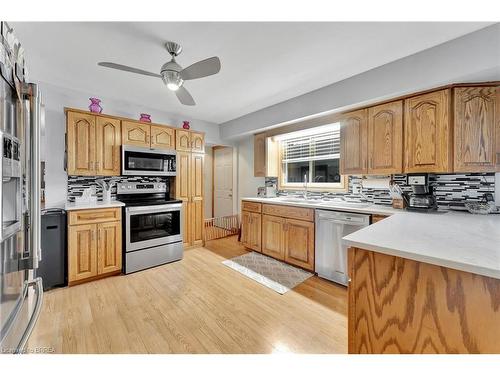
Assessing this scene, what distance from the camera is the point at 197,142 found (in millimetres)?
3682

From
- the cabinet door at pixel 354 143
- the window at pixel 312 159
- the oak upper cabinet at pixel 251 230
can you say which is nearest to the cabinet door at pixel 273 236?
the oak upper cabinet at pixel 251 230

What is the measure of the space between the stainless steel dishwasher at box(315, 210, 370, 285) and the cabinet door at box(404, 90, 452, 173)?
747 millimetres

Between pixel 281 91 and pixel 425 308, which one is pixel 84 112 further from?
pixel 425 308

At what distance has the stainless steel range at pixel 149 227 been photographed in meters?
2.76

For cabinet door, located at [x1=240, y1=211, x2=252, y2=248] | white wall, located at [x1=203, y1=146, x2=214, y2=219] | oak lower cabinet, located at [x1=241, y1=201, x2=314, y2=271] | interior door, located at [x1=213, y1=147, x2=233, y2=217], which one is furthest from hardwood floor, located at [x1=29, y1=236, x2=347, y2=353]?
white wall, located at [x1=203, y1=146, x2=214, y2=219]

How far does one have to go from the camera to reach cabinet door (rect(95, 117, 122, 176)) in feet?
9.11

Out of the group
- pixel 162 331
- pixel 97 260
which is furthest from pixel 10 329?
pixel 97 260

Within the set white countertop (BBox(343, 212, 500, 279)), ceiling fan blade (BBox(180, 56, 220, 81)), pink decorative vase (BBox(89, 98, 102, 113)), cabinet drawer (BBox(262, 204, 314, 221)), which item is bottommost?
cabinet drawer (BBox(262, 204, 314, 221))

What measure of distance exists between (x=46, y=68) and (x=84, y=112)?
52cm

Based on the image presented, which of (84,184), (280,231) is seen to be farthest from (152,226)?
(280,231)

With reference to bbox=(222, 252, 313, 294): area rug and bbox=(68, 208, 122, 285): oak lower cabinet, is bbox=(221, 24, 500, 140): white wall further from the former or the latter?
bbox=(68, 208, 122, 285): oak lower cabinet

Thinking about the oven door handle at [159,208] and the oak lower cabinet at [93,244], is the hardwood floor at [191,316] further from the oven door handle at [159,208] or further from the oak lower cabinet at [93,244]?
the oven door handle at [159,208]

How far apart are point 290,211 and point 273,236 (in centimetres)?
50

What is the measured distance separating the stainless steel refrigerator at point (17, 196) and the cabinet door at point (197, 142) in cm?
269
